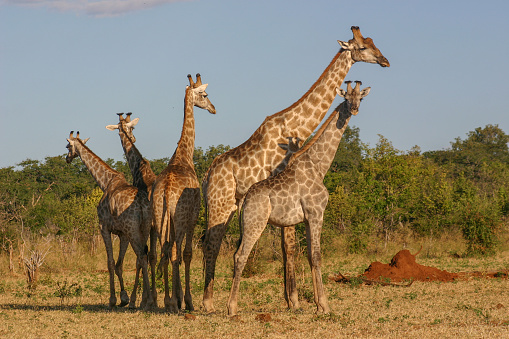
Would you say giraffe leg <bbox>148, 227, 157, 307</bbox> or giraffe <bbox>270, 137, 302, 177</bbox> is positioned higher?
giraffe <bbox>270, 137, 302, 177</bbox>

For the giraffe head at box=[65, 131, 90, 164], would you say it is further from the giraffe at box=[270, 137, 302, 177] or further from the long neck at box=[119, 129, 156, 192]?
the giraffe at box=[270, 137, 302, 177]

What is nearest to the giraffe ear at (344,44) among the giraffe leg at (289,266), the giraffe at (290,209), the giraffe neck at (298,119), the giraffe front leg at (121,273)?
the giraffe neck at (298,119)

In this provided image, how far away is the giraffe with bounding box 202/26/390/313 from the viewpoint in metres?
10.8

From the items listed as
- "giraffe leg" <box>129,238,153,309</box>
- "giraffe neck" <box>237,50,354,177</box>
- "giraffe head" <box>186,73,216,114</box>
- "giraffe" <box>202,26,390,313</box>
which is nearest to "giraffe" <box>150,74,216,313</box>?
"giraffe" <box>202,26,390,313</box>

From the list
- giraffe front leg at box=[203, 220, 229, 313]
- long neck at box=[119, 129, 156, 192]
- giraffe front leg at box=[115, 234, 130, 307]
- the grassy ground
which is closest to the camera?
the grassy ground

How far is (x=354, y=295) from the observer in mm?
13000

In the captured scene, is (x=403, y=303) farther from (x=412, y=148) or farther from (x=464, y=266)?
(x=412, y=148)

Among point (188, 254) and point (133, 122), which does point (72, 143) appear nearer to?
point (133, 122)

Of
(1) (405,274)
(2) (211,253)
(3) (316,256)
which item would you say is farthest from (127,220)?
(1) (405,274)

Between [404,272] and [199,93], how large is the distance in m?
6.53

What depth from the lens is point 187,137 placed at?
12.7m

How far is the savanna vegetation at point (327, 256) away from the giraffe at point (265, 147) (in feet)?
5.80

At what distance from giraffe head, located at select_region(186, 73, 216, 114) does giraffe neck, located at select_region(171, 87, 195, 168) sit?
108 mm

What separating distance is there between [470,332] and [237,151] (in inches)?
193
